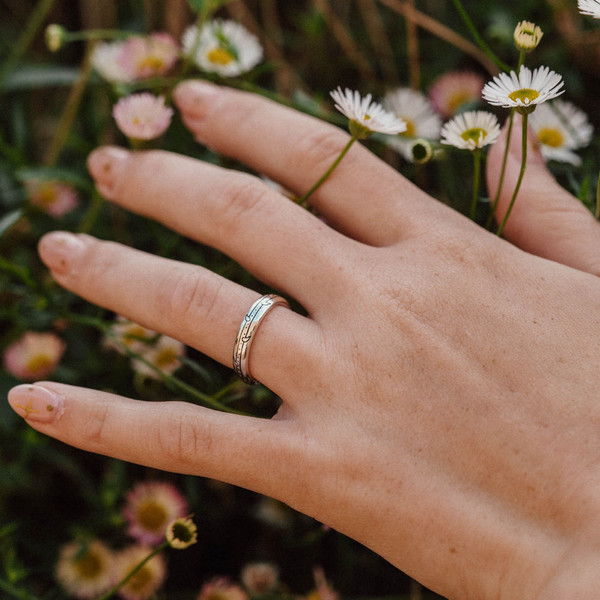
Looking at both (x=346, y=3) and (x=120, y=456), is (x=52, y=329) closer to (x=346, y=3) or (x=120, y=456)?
(x=120, y=456)

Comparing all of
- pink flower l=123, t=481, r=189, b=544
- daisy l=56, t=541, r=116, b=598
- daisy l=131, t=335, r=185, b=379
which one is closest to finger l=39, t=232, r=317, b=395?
daisy l=131, t=335, r=185, b=379

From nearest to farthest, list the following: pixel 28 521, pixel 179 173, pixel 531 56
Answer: pixel 179 173 < pixel 28 521 < pixel 531 56

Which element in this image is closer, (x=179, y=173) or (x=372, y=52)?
(x=179, y=173)

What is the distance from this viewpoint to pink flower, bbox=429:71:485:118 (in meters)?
1.09

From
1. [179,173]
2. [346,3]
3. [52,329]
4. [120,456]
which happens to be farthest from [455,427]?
[346,3]

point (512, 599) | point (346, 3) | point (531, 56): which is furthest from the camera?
point (346, 3)

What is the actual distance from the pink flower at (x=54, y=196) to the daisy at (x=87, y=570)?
56cm

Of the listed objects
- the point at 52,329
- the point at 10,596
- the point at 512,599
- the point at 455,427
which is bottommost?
the point at 10,596

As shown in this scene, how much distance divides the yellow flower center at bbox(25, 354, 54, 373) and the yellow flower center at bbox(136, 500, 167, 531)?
0.26m

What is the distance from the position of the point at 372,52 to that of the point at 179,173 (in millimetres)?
645

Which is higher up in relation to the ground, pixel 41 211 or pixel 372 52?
pixel 372 52

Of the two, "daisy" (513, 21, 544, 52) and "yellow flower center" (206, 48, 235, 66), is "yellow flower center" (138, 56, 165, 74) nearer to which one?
"yellow flower center" (206, 48, 235, 66)

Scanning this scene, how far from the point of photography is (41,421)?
0.65 meters

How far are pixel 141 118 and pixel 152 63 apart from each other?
0.90 feet
